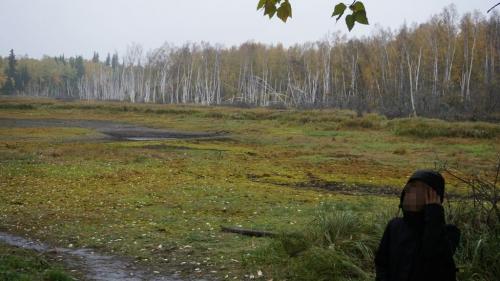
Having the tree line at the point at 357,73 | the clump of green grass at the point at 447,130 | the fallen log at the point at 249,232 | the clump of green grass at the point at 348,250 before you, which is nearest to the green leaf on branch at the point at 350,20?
the clump of green grass at the point at 348,250

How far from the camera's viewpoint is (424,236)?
3.78m

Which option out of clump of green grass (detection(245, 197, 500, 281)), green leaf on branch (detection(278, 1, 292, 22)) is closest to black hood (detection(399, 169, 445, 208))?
green leaf on branch (detection(278, 1, 292, 22))

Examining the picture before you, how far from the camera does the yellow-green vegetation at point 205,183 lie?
37.7ft

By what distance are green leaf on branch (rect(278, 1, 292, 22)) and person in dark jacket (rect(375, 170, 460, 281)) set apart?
1.61m

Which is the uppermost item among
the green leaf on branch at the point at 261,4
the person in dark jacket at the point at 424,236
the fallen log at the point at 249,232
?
the green leaf on branch at the point at 261,4

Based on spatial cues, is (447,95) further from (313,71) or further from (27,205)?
(27,205)

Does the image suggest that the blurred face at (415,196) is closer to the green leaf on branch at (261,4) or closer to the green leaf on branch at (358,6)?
the green leaf on branch at (358,6)

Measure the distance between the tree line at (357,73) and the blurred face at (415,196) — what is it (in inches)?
2136

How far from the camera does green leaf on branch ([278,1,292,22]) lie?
12.4 ft

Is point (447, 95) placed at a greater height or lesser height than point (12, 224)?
greater

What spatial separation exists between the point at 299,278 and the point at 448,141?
1361 inches

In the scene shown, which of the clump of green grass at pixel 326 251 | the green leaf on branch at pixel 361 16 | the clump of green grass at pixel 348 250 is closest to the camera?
the green leaf on branch at pixel 361 16

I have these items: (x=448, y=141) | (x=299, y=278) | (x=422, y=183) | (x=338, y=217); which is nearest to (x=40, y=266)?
(x=299, y=278)

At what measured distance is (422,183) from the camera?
3848 mm
